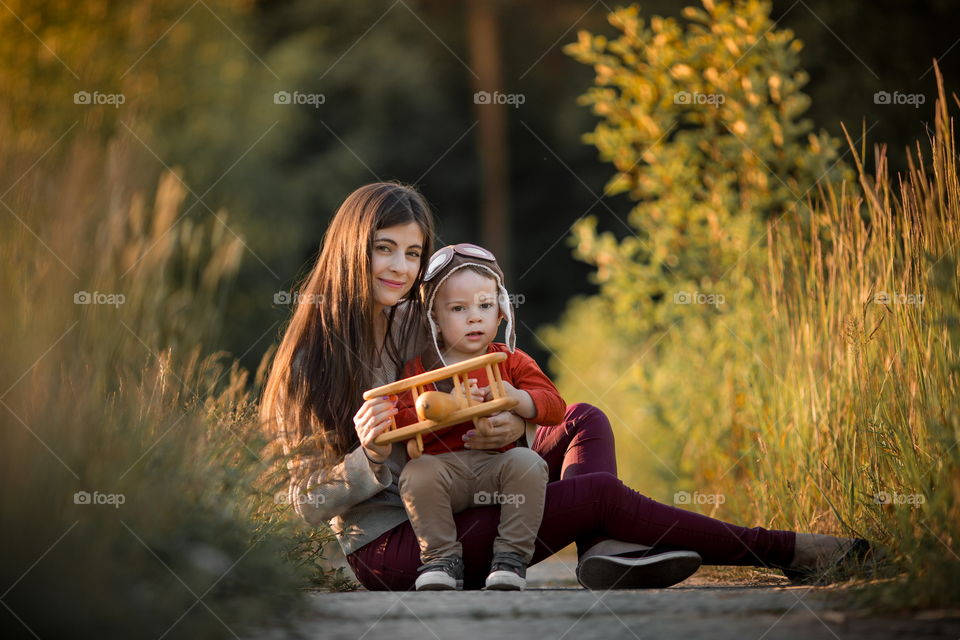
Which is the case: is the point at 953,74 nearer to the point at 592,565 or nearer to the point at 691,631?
the point at 592,565

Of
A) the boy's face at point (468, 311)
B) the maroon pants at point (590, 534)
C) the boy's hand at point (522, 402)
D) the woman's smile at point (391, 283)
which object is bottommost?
the maroon pants at point (590, 534)

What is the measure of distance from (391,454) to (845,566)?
4.02ft

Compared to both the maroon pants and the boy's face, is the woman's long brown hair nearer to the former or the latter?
Result: the boy's face

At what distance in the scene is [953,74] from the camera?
6.70 metres

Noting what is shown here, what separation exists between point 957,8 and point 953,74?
0.57 metres

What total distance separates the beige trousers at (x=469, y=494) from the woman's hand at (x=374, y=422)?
0.09 m

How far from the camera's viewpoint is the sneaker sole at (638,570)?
2.55 m

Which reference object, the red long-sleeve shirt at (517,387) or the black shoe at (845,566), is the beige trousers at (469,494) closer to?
the red long-sleeve shirt at (517,387)

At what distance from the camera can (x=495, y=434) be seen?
2.62 m

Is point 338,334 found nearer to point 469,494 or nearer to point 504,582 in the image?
point 469,494

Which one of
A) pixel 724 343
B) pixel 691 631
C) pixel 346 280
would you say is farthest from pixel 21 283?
pixel 724 343

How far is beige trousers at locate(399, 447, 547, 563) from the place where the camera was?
100 inches

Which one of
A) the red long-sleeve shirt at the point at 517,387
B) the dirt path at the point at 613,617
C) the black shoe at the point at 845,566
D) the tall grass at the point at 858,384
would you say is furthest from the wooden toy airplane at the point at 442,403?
the tall grass at the point at 858,384

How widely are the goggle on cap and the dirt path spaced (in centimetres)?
86
